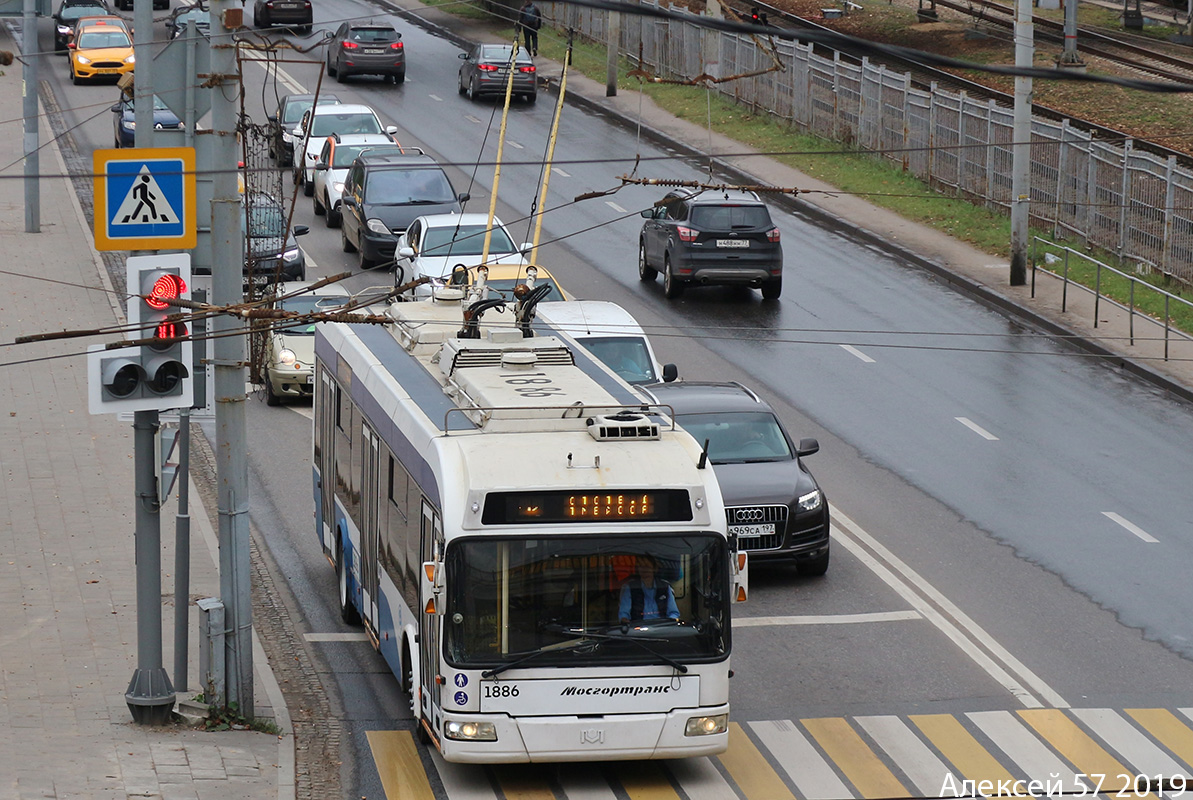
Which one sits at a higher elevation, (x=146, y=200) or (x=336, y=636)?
(x=146, y=200)

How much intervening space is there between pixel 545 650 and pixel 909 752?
313cm

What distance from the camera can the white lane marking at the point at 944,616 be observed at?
46.9 feet

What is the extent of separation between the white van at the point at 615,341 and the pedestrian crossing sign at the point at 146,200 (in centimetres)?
804

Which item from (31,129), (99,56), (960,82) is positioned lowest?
(31,129)

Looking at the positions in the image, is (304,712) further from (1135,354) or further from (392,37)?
(392,37)

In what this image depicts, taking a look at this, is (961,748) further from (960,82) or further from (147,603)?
(960,82)

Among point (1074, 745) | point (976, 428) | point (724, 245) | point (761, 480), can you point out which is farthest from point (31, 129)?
point (1074, 745)

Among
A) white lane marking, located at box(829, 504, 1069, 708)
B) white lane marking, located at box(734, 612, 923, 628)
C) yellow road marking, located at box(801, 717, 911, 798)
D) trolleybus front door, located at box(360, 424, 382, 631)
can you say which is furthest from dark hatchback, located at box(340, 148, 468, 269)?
yellow road marking, located at box(801, 717, 911, 798)

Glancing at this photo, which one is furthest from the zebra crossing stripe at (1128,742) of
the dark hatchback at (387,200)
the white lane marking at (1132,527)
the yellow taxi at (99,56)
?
the yellow taxi at (99,56)

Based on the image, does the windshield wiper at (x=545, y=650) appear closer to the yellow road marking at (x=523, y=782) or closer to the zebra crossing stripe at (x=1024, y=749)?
the yellow road marking at (x=523, y=782)

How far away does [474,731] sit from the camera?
11.5 m

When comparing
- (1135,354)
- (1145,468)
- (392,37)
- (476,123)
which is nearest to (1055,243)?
(1135,354)

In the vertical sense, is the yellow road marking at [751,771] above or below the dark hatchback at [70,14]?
below

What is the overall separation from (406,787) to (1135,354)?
17.2 metres
